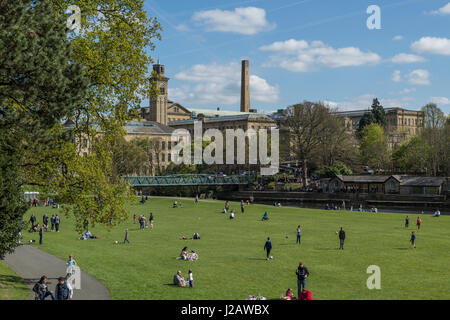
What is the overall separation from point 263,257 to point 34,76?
21.4 meters

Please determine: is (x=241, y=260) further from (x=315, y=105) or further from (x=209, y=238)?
(x=315, y=105)

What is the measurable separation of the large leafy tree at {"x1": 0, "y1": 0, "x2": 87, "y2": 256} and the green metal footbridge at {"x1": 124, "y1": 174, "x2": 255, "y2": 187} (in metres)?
82.8

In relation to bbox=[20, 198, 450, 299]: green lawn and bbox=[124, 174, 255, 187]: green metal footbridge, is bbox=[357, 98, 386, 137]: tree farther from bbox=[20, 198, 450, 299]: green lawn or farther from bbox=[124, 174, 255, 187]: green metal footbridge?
bbox=[20, 198, 450, 299]: green lawn

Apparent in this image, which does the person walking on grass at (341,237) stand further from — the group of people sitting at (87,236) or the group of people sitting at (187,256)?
the group of people sitting at (87,236)

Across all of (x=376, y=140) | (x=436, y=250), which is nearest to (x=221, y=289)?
(x=436, y=250)

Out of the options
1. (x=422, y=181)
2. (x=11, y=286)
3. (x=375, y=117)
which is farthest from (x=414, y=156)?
(x=11, y=286)

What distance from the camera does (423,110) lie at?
4594 inches

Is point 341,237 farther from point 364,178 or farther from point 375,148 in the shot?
point 375,148

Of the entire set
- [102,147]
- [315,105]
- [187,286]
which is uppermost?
[315,105]

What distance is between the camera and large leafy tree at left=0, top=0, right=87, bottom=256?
706 inches

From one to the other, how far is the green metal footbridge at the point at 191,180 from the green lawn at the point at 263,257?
45484 mm

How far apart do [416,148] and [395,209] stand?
2587 cm

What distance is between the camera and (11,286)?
84.6ft

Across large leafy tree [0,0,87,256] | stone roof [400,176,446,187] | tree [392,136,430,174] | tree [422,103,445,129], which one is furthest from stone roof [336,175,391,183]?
large leafy tree [0,0,87,256]
